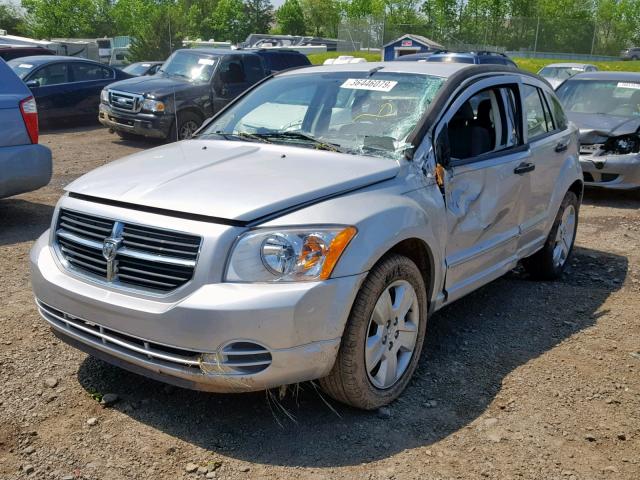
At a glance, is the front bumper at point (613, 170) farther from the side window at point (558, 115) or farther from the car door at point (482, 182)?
the car door at point (482, 182)

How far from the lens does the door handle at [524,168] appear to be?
4.63m

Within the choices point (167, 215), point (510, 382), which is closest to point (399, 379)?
point (510, 382)

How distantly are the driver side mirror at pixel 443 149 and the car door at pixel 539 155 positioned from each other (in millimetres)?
1109

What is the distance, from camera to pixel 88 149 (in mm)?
11969

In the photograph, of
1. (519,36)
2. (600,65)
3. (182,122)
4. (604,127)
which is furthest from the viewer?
(519,36)

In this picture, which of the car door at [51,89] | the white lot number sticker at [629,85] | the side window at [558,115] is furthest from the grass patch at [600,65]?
the side window at [558,115]

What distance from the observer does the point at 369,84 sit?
430 cm

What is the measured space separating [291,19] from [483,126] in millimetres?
90114

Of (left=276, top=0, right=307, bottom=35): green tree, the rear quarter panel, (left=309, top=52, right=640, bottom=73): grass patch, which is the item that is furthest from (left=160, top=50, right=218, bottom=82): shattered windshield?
(left=276, top=0, right=307, bottom=35): green tree

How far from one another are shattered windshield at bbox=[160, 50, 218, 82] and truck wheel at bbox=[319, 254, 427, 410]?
32.6 feet

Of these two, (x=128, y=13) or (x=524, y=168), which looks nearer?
(x=524, y=168)

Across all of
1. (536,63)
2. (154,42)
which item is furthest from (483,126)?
(536,63)

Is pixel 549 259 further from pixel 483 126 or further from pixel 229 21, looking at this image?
pixel 229 21

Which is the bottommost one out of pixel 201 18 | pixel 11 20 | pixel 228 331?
pixel 228 331
